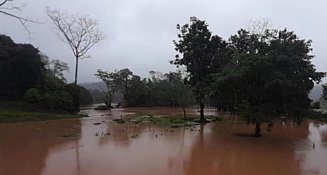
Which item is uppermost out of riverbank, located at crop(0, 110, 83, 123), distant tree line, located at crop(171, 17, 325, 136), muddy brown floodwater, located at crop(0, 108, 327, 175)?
distant tree line, located at crop(171, 17, 325, 136)

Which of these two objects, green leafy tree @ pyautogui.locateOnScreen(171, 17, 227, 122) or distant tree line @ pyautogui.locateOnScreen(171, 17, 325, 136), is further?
green leafy tree @ pyautogui.locateOnScreen(171, 17, 227, 122)

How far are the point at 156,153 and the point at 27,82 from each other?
2415 cm

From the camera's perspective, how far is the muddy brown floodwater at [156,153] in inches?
498

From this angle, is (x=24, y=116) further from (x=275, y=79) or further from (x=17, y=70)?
(x=275, y=79)

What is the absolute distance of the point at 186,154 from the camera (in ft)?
52.3

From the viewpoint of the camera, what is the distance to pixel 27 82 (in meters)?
36.2

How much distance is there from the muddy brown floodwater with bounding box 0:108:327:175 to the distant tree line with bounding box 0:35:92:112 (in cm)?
1119

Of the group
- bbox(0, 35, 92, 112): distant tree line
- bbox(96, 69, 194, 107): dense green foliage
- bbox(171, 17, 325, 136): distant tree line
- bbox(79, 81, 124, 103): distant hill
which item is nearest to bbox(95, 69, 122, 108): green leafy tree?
bbox(96, 69, 194, 107): dense green foliage

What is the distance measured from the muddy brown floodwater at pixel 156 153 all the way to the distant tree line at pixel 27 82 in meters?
11.2

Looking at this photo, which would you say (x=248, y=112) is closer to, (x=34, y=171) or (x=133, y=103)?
(x=34, y=171)

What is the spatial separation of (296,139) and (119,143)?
10.2 meters

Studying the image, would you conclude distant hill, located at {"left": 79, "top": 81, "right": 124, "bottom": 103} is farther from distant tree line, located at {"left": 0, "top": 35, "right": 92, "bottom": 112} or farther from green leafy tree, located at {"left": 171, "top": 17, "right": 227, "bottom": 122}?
green leafy tree, located at {"left": 171, "top": 17, "right": 227, "bottom": 122}

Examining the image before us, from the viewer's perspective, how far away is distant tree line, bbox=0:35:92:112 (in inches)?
1378

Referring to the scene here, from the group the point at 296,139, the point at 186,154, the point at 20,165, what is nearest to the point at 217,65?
the point at 296,139
